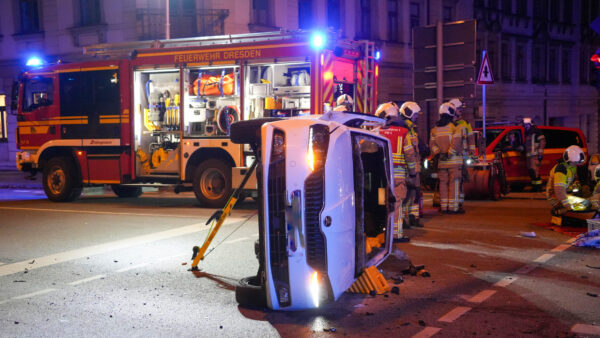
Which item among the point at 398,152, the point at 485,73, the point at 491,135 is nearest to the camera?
the point at 398,152

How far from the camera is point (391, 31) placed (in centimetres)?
2950

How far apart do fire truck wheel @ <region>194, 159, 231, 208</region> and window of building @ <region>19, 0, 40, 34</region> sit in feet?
65.6

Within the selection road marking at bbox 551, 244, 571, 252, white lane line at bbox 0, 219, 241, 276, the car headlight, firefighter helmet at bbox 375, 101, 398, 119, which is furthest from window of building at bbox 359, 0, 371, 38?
the car headlight

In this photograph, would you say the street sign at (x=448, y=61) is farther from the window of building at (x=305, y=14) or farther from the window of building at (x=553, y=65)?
the window of building at (x=553, y=65)

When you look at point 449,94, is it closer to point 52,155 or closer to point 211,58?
point 211,58

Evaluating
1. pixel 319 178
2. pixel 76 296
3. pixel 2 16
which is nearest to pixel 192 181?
pixel 76 296

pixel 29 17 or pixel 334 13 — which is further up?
pixel 29 17

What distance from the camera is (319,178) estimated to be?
480cm

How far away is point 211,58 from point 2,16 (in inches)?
861

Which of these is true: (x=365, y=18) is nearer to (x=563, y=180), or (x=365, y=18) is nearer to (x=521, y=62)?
(x=521, y=62)

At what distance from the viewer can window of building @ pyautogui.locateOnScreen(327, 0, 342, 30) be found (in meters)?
27.6

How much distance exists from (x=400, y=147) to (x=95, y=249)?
426 cm

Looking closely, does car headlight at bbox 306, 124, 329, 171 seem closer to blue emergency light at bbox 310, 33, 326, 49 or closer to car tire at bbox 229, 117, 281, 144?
car tire at bbox 229, 117, 281, 144

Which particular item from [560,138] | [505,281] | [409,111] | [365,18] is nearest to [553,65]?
[365,18]
